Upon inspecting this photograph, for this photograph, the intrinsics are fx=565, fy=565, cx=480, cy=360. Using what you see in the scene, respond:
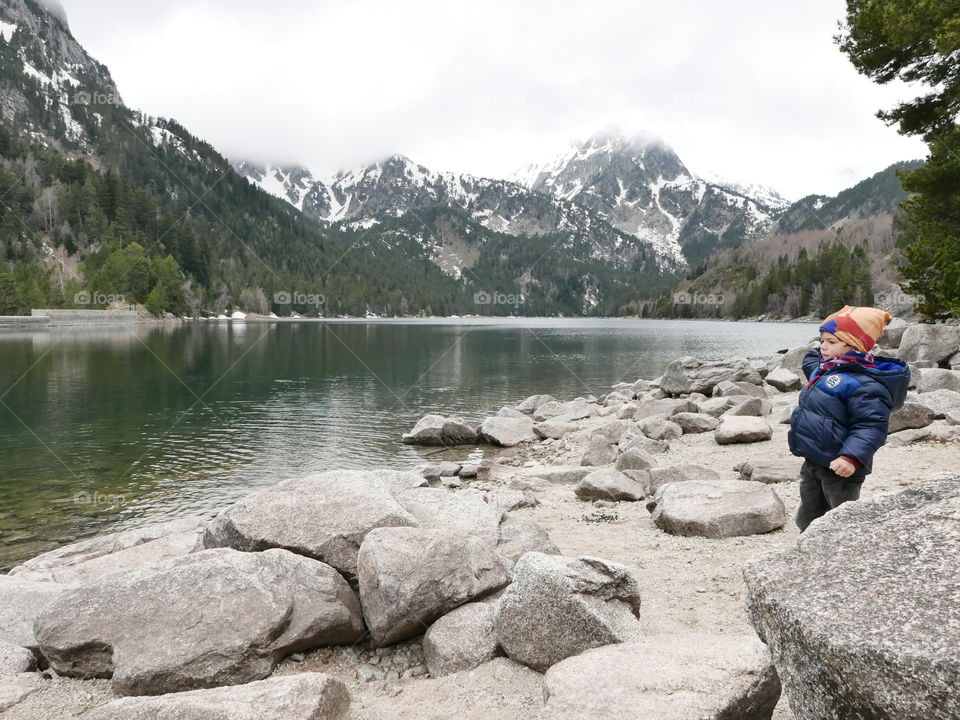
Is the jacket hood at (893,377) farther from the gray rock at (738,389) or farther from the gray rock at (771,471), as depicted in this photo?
the gray rock at (738,389)

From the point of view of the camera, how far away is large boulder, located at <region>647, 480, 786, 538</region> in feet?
25.7

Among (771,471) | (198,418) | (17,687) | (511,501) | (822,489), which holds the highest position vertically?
(822,489)

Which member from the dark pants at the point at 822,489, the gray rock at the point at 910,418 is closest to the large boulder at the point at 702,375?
the gray rock at the point at 910,418

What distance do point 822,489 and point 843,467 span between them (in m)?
0.71

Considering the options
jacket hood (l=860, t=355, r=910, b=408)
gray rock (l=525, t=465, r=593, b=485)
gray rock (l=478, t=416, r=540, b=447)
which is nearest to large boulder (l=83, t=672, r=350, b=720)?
jacket hood (l=860, t=355, r=910, b=408)

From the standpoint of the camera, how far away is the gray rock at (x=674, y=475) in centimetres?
1077

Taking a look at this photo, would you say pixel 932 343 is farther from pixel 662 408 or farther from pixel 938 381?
pixel 662 408

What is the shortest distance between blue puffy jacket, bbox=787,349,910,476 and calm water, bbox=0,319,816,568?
1418cm

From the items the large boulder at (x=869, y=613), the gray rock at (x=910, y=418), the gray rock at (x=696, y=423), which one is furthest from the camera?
the gray rock at (x=696, y=423)

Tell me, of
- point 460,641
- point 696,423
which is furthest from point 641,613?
point 696,423

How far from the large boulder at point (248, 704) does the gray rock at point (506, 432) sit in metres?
17.5

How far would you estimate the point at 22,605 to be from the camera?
22.6 ft

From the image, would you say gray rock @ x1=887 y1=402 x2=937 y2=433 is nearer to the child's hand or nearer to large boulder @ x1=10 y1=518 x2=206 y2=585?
the child's hand

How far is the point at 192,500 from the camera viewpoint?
51.6 feet
